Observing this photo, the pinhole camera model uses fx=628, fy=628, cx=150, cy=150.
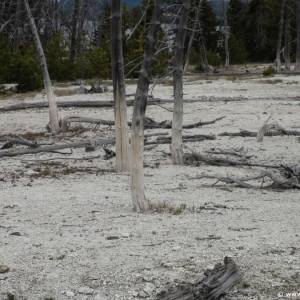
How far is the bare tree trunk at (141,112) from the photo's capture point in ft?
24.0

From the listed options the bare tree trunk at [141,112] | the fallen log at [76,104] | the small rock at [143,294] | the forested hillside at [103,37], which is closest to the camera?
the small rock at [143,294]

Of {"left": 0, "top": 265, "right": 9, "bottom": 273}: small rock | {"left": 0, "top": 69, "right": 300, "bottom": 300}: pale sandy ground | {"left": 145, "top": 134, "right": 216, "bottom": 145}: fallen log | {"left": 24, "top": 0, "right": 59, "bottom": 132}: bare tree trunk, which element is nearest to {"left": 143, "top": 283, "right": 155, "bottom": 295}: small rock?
{"left": 0, "top": 69, "right": 300, "bottom": 300}: pale sandy ground

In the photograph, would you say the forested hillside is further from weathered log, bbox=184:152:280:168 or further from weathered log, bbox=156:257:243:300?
weathered log, bbox=156:257:243:300

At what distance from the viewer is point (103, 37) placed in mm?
47250

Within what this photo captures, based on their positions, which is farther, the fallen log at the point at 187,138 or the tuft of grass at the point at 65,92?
the tuft of grass at the point at 65,92

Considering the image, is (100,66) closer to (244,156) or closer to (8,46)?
(8,46)

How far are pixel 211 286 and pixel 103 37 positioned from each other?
43.7 metres

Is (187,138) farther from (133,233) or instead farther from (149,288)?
(149,288)

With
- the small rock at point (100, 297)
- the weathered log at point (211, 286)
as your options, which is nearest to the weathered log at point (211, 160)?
the weathered log at point (211, 286)

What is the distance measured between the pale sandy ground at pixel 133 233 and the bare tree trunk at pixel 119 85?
1.68ft

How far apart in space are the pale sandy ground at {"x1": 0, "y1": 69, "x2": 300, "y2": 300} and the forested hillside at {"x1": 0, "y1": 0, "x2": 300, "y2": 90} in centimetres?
191

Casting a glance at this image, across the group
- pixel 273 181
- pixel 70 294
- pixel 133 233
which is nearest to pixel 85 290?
pixel 70 294

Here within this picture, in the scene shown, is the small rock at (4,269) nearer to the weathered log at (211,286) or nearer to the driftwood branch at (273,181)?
the weathered log at (211,286)

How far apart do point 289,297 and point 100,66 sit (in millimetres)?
28932
